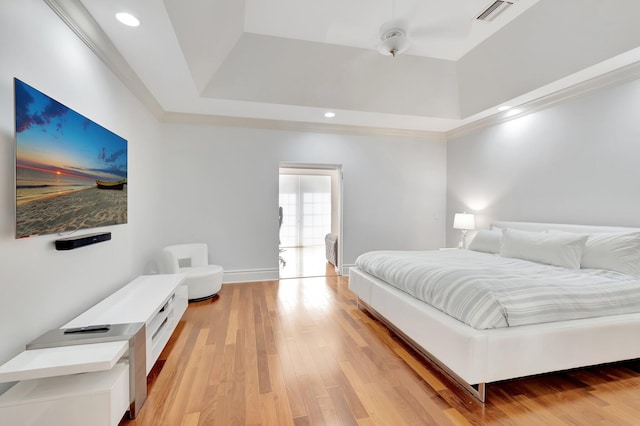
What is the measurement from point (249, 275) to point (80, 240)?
2.82m

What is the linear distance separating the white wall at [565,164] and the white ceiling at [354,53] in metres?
0.35

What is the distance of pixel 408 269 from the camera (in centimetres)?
266

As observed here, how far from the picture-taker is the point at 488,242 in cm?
379

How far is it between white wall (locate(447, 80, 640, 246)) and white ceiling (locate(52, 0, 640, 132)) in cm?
35

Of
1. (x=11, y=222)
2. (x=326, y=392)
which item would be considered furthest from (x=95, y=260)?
(x=326, y=392)

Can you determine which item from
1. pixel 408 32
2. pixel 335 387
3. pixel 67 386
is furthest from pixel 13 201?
pixel 408 32

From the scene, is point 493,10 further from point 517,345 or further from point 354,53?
point 517,345

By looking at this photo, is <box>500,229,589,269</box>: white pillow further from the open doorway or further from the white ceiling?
the open doorway

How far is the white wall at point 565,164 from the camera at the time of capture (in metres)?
2.94

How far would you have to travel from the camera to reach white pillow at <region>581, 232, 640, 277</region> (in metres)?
2.48

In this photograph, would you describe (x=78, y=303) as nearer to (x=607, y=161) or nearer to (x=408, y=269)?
(x=408, y=269)

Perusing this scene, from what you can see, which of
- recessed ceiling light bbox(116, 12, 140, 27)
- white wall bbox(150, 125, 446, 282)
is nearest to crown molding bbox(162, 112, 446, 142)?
white wall bbox(150, 125, 446, 282)

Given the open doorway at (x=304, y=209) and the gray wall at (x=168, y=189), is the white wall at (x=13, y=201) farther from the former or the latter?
the open doorway at (x=304, y=209)

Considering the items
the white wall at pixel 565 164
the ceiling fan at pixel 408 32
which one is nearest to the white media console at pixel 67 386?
the ceiling fan at pixel 408 32
